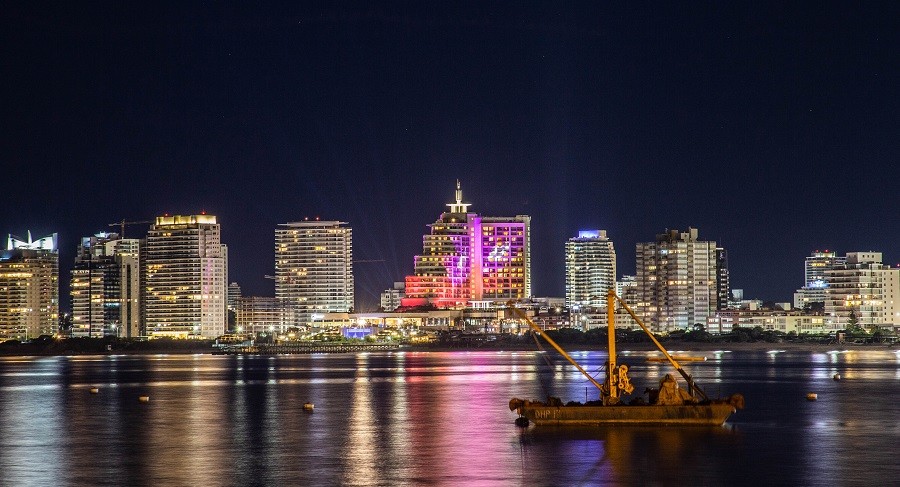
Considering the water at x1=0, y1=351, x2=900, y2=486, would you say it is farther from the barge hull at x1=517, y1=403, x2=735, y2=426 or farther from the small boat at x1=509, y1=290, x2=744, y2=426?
the small boat at x1=509, y1=290, x2=744, y2=426

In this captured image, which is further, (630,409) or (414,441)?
(630,409)

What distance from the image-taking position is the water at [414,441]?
5253cm

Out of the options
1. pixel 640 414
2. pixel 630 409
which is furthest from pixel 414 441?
pixel 640 414

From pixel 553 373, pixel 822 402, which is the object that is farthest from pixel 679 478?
pixel 553 373

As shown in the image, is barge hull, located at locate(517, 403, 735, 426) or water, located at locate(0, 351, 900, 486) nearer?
water, located at locate(0, 351, 900, 486)

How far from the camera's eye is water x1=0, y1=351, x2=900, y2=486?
52531 mm

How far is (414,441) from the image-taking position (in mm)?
66188

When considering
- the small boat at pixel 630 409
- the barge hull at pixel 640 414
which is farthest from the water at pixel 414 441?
the small boat at pixel 630 409

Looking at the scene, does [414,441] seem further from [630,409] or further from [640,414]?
[640,414]

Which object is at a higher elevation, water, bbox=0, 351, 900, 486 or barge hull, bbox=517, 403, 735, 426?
barge hull, bbox=517, 403, 735, 426

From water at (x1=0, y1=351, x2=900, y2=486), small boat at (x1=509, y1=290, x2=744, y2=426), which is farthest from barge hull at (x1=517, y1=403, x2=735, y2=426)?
water at (x1=0, y1=351, x2=900, y2=486)

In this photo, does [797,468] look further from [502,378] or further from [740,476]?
[502,378]

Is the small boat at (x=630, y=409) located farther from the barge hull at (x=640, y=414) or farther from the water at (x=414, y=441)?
the water at (x=414, y=441)

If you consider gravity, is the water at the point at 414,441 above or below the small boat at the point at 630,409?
below
